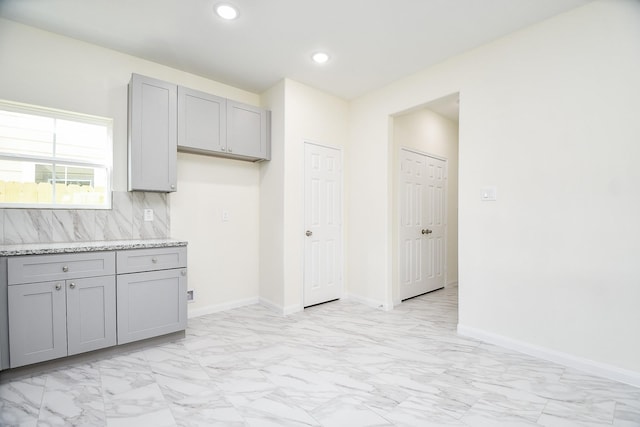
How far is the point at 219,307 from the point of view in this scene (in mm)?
3494

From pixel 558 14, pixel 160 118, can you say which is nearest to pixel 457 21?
pixel 558 14

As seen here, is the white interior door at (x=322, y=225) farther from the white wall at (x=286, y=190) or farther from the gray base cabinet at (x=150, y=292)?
the gray base cabinet at (x=150, y=292)

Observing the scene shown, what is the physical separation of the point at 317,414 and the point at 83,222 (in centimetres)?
259

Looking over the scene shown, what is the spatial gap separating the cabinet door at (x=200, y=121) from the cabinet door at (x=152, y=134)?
0.07m

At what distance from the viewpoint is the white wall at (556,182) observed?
2.05m

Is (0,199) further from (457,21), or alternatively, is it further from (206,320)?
(457,21)

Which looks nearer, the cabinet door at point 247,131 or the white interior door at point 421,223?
the cabinet door at point 247,131

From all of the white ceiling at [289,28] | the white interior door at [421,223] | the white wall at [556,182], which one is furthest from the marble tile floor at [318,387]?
the white ceiling at [289,28]

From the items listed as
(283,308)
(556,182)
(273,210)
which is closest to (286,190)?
(273,210)

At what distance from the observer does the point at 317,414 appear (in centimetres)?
170

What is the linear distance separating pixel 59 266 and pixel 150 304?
2.31 feet

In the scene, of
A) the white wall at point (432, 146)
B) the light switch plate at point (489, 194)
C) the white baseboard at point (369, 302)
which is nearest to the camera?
the light switch plate at point (489, 194)

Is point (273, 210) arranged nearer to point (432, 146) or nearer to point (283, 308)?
point (283, 308)

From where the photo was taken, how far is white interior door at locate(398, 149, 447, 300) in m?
3.91
